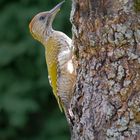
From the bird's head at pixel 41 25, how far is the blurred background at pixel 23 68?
211cm

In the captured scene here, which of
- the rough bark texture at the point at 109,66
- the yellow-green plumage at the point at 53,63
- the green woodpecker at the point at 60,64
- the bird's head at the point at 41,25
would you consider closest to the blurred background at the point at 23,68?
the bird's head at the point at 41,25

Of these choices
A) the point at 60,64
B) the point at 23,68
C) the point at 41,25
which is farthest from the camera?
the point at 23,68

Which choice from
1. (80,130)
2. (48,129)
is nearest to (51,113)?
(48,129)

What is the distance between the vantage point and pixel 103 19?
3963 millimetres

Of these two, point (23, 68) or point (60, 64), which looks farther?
point (23, 68)

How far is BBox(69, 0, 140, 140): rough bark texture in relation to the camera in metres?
3.90

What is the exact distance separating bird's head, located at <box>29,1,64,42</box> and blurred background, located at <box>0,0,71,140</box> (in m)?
2.11

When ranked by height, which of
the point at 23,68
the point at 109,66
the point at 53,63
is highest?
the point at 109,66

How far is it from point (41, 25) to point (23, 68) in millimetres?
2629

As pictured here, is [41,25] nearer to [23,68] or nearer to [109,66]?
[109,66]

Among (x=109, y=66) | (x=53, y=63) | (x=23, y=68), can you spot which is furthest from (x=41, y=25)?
A: (x=23, y=68)

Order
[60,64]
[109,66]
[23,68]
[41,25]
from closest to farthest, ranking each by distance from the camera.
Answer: [109,66]
[60,64]
[41,25]
[23,68]

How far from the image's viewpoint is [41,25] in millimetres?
5418

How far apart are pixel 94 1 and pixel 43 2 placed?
12.6ft
